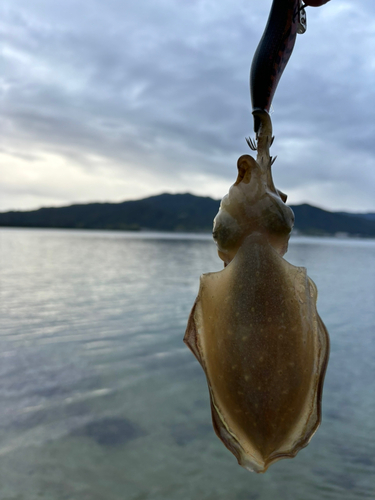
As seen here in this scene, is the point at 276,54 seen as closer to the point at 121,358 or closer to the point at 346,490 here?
the point at 346,490

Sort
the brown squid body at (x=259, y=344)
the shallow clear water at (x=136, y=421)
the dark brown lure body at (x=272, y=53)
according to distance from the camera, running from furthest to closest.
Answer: the shallow clear water at (x=136, y=421)
the dark brown lure body at (x=272, y=53)
the brown squid body at (x=259, y=344)

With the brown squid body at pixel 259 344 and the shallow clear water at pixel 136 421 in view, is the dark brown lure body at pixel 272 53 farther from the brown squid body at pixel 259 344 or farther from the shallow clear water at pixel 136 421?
the shallow clear water at pixel 136 421

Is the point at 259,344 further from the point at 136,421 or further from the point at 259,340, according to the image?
the point at 136,421

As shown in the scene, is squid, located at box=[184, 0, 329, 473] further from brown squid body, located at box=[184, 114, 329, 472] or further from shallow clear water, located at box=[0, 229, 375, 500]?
shallow clear water, located at box=[0, 229, 375, 500]

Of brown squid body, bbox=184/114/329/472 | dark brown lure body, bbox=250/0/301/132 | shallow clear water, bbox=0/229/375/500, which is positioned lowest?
shallow clear water, bbox=0/229/375/500

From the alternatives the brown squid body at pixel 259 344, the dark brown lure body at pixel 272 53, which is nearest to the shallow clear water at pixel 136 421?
the brown squid body at pixel 259 344

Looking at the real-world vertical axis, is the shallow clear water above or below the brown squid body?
below

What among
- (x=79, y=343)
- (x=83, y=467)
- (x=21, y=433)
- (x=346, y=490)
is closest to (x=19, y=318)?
(x=79, y=343)

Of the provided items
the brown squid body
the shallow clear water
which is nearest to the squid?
the brown squid body
